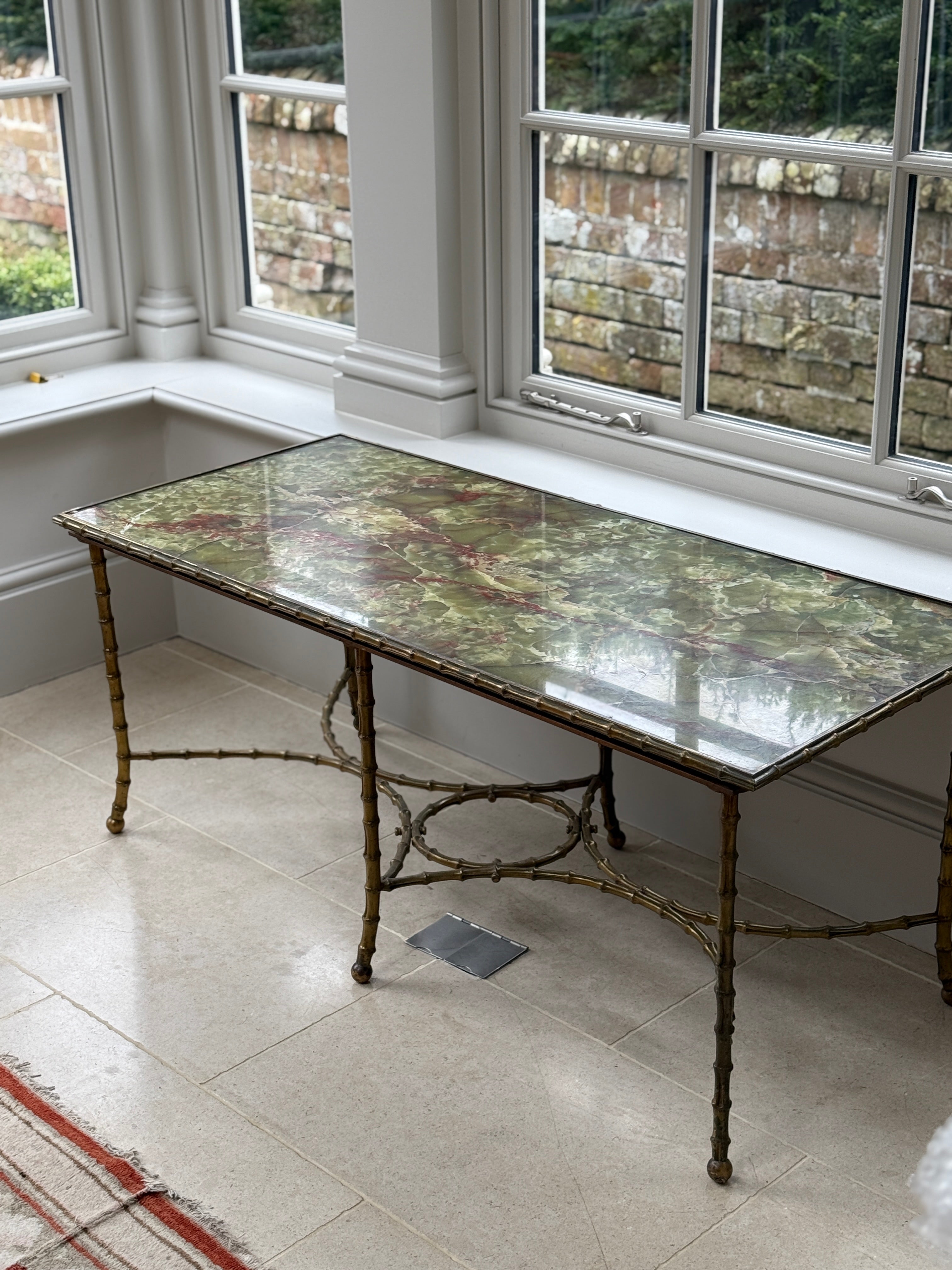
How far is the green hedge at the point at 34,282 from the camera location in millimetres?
4074

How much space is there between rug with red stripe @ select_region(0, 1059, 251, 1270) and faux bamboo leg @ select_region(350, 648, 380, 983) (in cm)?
59

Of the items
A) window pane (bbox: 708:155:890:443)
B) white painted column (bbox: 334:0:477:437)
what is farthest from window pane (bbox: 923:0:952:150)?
white painted column (bbox: 334:0:477:437)

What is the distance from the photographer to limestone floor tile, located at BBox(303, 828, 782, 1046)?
281cm

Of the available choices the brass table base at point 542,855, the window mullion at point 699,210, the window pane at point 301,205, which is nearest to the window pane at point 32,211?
the window pane at point 301,205

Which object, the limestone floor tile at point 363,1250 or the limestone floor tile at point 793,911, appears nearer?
the limestone floor tile at point 363,1250

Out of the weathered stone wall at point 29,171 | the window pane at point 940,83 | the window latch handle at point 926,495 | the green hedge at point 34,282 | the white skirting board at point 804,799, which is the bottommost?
the white skirting board at point 804,799

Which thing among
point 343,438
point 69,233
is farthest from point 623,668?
point 69,233

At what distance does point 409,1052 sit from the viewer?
2678 mm

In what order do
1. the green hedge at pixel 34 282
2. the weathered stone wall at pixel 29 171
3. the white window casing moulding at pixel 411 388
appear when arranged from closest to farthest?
1. the white window casing moulding at pixel 411 388
2. the weathered stone wall at pixel 29 171
3. the green hedge at pixel 34 282

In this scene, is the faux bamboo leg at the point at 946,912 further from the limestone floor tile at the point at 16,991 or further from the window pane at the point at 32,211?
the window pane at the point at 32,211

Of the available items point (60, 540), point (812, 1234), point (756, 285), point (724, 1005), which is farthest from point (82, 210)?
point (812, 1234)

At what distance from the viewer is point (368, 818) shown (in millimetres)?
2754

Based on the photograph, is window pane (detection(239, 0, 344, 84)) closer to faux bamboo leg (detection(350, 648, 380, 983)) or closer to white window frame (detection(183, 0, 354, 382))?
white window frame (detection(183, 0, 354, 382))

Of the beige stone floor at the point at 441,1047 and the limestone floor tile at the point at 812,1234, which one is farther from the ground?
the beige stone floor at the point at 441,1047
